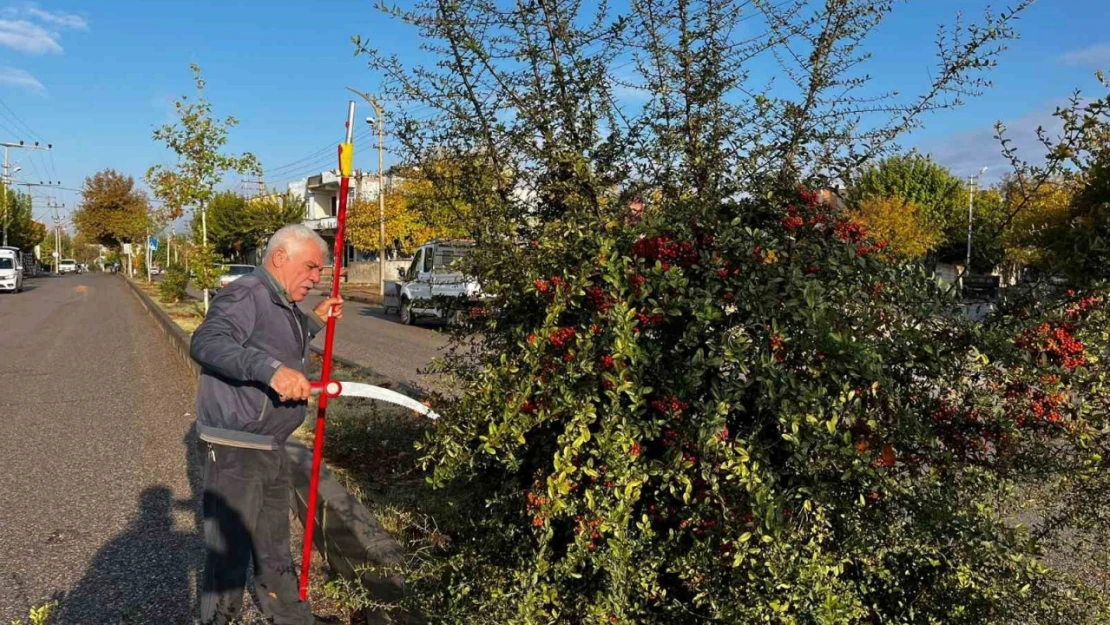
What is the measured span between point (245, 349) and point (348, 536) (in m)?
1.28

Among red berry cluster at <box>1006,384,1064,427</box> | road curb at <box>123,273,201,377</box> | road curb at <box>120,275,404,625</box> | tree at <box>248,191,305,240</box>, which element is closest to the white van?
tree at <box>248,191,305,240</box>

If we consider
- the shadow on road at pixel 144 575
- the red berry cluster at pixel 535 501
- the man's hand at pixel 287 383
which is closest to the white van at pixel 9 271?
the shadow on road at pixel 144 575

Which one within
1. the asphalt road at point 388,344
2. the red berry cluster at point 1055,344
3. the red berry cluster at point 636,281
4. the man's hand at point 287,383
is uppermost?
the red berry cluster at point 636,281

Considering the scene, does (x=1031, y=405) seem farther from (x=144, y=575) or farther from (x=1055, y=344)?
(x=144, y=575)

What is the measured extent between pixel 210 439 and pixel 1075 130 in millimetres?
3278

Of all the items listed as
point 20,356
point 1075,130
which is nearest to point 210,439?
point 1075,130

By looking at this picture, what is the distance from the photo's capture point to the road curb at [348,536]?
3390mm

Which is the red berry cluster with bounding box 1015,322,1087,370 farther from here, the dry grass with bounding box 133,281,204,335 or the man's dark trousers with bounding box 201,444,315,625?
the dry grass with bounding box 133,281,204,335

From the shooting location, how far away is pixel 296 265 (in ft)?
11.1

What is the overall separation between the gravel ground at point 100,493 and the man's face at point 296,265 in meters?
1.53

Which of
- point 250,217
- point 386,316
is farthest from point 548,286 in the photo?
point 250,217

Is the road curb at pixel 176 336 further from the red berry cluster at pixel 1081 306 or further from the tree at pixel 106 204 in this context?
the tree at pixel 106 204

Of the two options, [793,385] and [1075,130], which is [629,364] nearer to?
[793,385]

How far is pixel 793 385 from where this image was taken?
7.20ft
